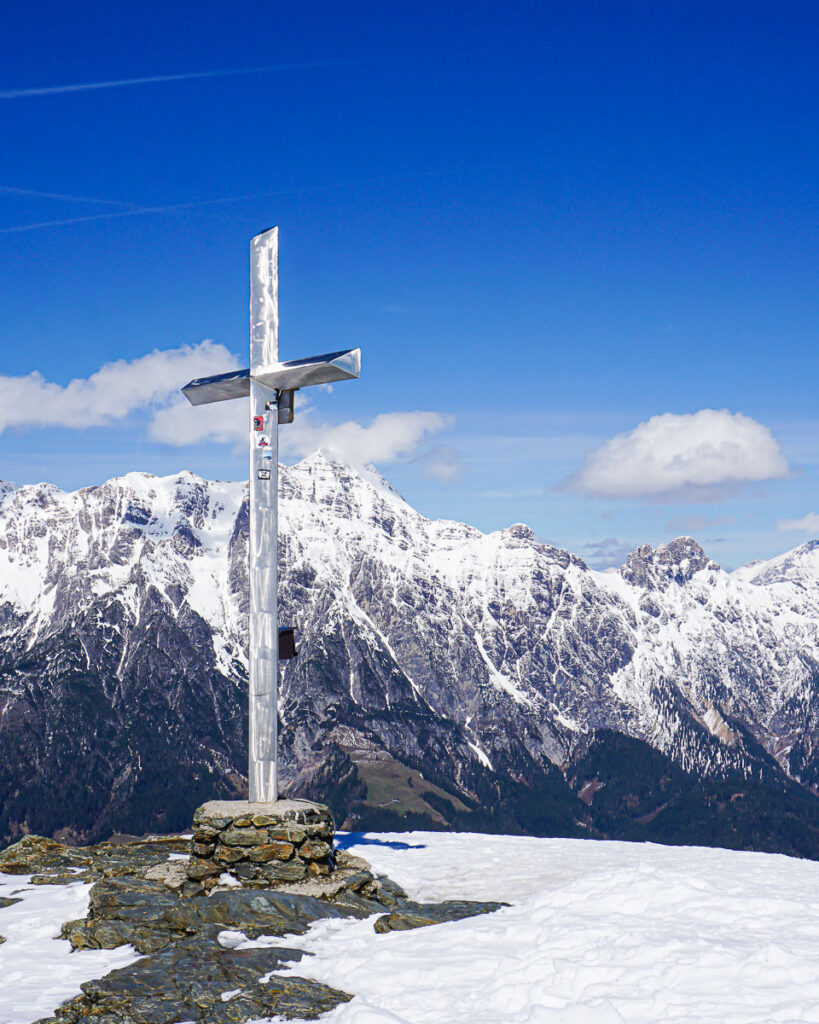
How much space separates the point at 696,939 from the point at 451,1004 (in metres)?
4.33

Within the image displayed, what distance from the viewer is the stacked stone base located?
2217cm

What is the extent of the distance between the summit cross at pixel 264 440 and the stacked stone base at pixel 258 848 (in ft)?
4.98

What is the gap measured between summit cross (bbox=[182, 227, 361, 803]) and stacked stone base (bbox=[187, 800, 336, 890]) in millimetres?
1519

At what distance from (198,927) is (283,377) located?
13765 mm

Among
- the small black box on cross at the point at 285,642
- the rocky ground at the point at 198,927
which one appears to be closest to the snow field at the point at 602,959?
the rocky ground at the point at 198,927

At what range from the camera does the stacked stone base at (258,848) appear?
22.2 meters

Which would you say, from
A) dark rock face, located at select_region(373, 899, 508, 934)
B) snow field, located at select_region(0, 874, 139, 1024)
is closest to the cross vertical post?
snow field, located at select_region(0, 874, 139, 1024)

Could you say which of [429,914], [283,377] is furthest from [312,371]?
[429,914]

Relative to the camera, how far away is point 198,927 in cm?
1783

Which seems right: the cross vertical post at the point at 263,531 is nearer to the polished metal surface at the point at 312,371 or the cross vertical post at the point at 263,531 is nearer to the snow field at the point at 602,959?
the polished metal surface at the point at 312,371

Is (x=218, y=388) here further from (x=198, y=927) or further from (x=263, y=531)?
(x=198, y=927)

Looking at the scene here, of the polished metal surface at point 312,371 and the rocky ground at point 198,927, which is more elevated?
the polished metal surface at point 312,371

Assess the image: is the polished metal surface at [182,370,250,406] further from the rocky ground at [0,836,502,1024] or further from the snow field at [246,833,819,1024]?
the snow field at [246,833,819,1024]

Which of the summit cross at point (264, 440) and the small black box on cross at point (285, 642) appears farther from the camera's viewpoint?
the small black box on cross at point (285, 642)
